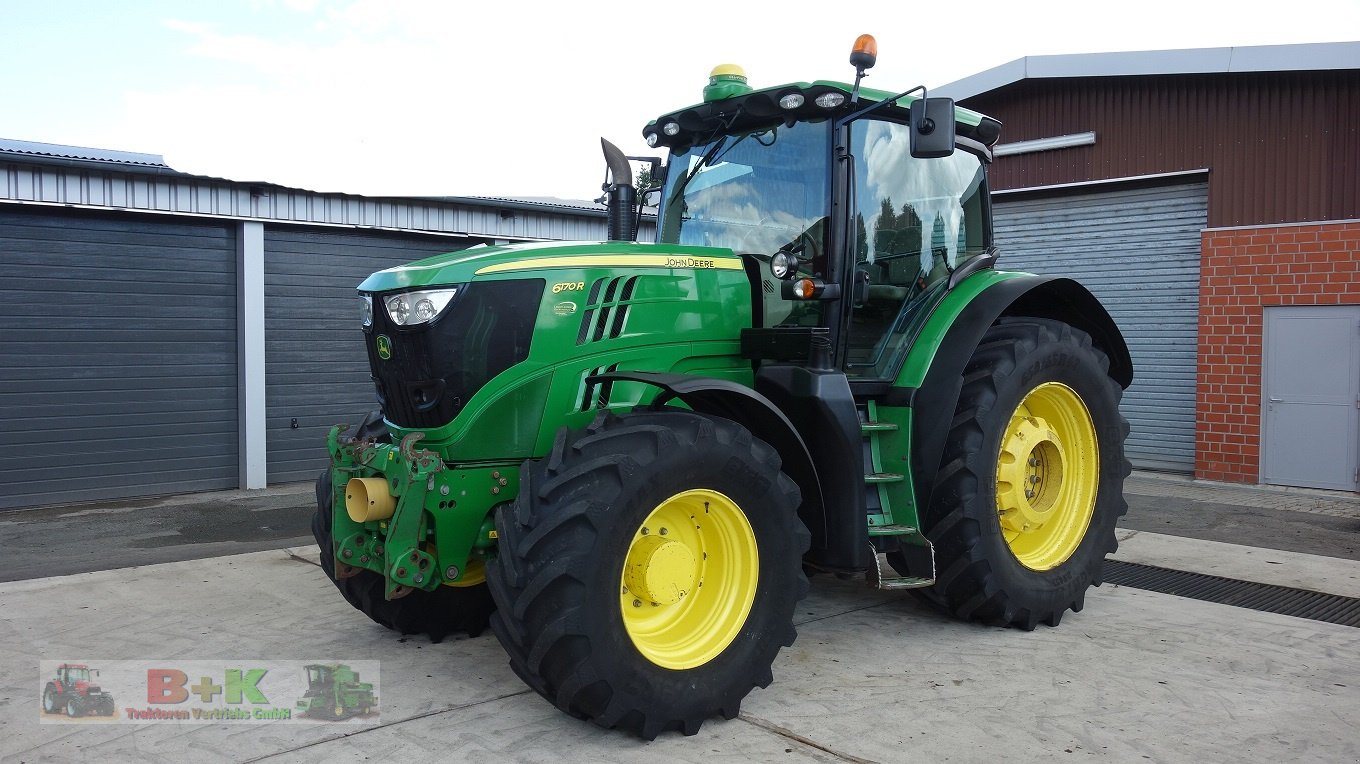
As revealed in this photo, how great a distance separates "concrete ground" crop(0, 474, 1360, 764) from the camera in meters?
3.39

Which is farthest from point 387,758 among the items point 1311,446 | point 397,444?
point 1311,446

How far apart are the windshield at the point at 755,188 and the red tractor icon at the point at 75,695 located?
312 cm

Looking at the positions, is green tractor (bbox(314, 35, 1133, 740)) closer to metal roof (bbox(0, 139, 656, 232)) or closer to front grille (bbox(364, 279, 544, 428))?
front grille (bbox(364, 279, 544, 428))

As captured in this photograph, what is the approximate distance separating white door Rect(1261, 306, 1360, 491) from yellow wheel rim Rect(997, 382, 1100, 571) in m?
5.64

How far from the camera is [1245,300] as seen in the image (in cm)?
988

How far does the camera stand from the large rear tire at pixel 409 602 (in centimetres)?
443

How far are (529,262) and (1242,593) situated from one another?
4409 mm

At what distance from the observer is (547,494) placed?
3273mm

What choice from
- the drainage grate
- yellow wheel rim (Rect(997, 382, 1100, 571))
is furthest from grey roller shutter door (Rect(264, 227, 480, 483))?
the drainage grate

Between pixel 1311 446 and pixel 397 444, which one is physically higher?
pixel 397 444

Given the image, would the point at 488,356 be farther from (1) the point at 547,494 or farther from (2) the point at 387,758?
(2) the point at 387,758

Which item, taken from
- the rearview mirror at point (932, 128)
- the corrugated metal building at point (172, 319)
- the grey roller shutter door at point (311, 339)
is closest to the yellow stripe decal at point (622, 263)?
the rearview mirror at point (932, 128)

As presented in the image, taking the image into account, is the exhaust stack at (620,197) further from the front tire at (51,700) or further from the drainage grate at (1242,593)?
the drainage grate at (1242,593)

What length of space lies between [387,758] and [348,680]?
884mm
